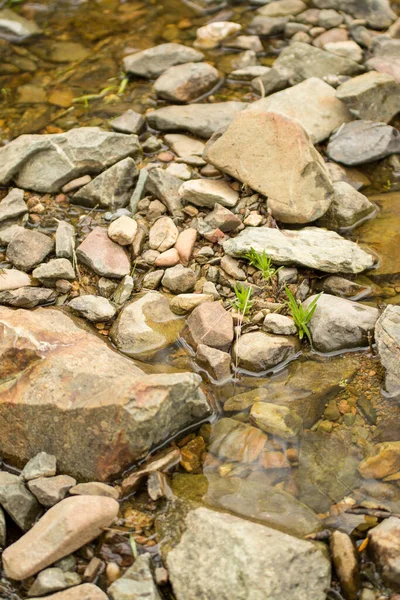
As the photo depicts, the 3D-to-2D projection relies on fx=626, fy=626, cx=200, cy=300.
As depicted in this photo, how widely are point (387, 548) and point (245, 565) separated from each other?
56 centimetres

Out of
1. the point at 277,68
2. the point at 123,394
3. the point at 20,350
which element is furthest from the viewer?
the point at 277,68

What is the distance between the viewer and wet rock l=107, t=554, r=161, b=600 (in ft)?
7.72

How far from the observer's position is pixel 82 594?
7.70 ft

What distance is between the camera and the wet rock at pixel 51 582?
2389 millimetres

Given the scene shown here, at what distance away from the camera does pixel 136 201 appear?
408cm

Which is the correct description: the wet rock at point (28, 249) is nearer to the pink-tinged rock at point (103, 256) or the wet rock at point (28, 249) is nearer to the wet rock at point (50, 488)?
the pink-tinged rock at point (103, 256)

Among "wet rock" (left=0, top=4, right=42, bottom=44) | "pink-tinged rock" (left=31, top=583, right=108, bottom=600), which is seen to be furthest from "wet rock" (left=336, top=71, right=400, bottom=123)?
"pink-tinged rock" (left=31, top=583, right=108, bottom=600)

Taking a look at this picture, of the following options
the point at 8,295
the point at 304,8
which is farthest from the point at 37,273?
the point at 304,8

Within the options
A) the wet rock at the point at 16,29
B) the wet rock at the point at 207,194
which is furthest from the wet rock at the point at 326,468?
the wet rock at the point at 16,29

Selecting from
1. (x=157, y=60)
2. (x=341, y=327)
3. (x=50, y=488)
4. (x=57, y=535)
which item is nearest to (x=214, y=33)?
(x=157, y=60)

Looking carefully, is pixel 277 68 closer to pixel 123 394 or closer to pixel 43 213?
pixel 43 213

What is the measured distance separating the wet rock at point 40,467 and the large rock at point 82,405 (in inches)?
1.3

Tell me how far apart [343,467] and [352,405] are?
358 mm

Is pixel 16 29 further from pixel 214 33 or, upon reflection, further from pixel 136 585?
pixel 136 585
